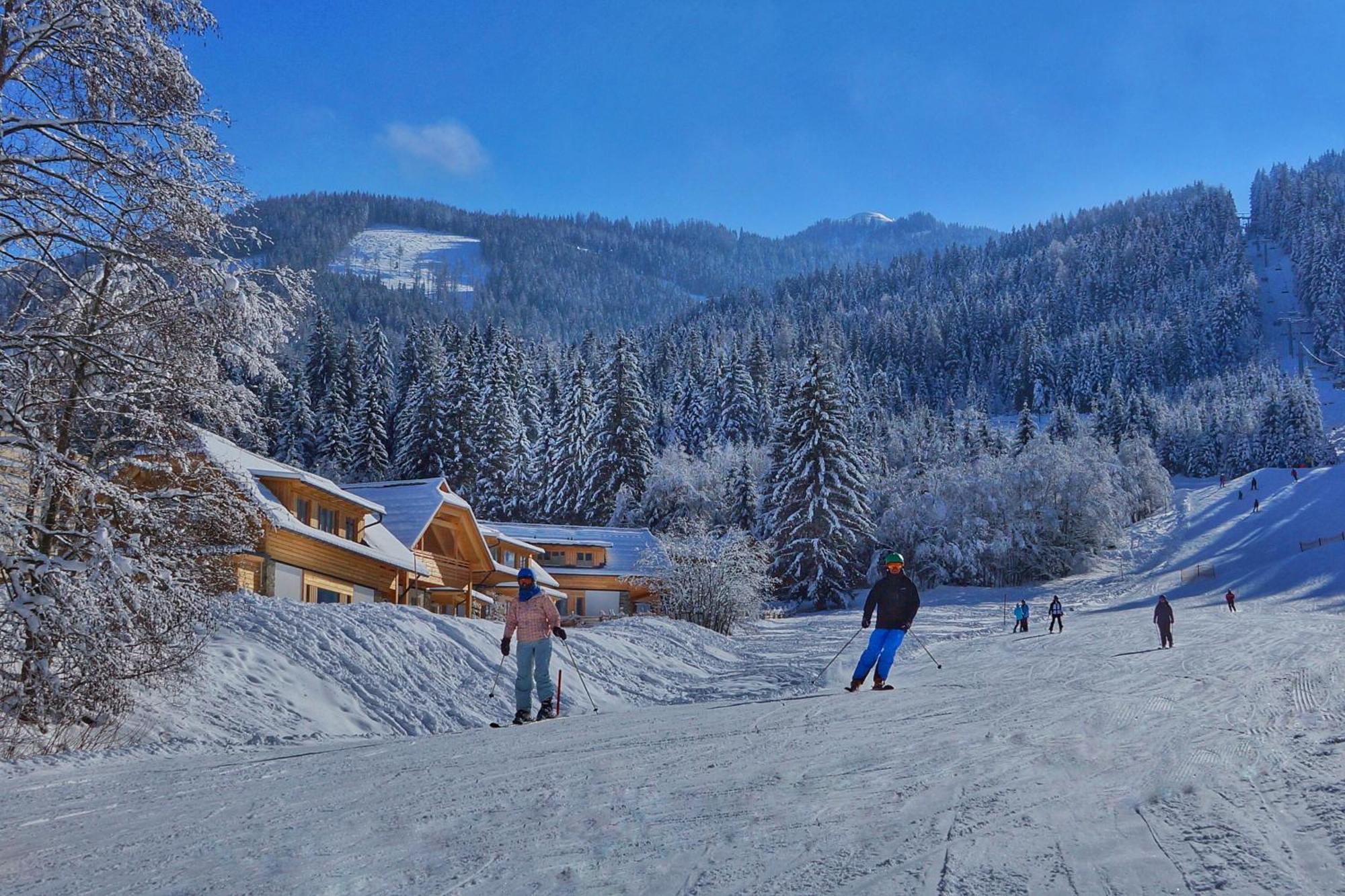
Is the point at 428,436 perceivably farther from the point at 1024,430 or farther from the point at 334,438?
the point at 1024,430

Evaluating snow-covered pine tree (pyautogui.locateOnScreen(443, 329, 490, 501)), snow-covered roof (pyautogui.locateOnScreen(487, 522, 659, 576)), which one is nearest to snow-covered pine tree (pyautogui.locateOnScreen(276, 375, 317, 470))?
snow-covered pine tree (pyautogui.locateOnScreen(443, 329, 490, 501))

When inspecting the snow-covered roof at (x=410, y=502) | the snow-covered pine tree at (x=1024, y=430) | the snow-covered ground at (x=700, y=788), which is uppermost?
the snow-covered pine tree at (x=1024, y=430)

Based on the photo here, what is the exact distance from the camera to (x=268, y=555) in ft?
88.1

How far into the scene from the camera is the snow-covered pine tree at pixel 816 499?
180 ft

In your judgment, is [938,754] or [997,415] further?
[997,415]

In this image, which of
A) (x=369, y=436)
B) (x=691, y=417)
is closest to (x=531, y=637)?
(x=369, y=436)

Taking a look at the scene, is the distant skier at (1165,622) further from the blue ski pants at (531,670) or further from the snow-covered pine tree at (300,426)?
the snow-covered pine tree at (300,426)

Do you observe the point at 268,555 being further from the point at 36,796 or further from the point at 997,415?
the point at 997,415

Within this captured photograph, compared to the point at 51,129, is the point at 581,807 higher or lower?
lower

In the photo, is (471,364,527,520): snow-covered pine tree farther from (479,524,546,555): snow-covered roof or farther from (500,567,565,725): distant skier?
(500,567,565,725): distant skier

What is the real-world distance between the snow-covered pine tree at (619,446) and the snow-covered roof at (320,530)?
36302 mm

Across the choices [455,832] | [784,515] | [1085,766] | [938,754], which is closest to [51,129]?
[455,832]

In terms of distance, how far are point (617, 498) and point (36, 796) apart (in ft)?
205

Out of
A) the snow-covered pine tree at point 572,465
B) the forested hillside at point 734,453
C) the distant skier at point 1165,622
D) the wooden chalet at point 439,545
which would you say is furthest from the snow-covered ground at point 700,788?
the snow-covered pine tree at point 572,465
